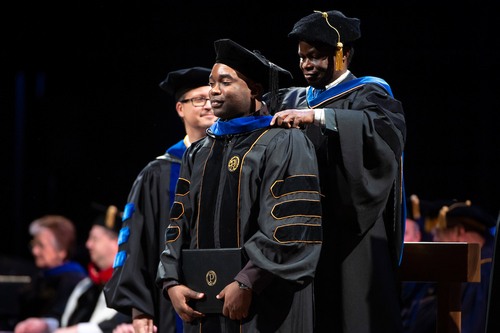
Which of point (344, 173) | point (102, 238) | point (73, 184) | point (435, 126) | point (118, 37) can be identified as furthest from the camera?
point (73, 184)

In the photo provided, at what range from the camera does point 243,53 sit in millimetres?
3311

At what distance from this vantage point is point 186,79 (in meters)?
4.62

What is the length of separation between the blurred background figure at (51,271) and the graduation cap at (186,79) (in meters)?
3.18

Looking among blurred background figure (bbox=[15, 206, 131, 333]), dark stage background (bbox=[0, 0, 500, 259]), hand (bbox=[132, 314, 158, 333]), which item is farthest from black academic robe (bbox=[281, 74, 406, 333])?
dark stage background (bbox=[0, 0, 500, 259])

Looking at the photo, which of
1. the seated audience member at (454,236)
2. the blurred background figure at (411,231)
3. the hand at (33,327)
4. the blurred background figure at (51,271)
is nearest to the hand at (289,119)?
the seated audience member at (454,236)

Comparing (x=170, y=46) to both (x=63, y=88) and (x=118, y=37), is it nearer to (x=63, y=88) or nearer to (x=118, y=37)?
(x=118, y=37)

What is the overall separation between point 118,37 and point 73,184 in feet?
4.79

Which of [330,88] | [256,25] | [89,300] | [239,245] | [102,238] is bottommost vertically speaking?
[89,300]

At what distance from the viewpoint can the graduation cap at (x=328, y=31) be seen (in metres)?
3.63

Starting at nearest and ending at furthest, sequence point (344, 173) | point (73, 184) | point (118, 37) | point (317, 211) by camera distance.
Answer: point (317, 211) → point (344, 173) → point (118, 37) → point (73, 184)

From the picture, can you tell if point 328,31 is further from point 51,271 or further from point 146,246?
point 51,271

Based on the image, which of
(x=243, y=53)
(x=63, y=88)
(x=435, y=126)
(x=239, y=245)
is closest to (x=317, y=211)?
(x=239, y=245)

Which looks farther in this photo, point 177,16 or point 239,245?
point 177,16

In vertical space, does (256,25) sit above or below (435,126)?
above
